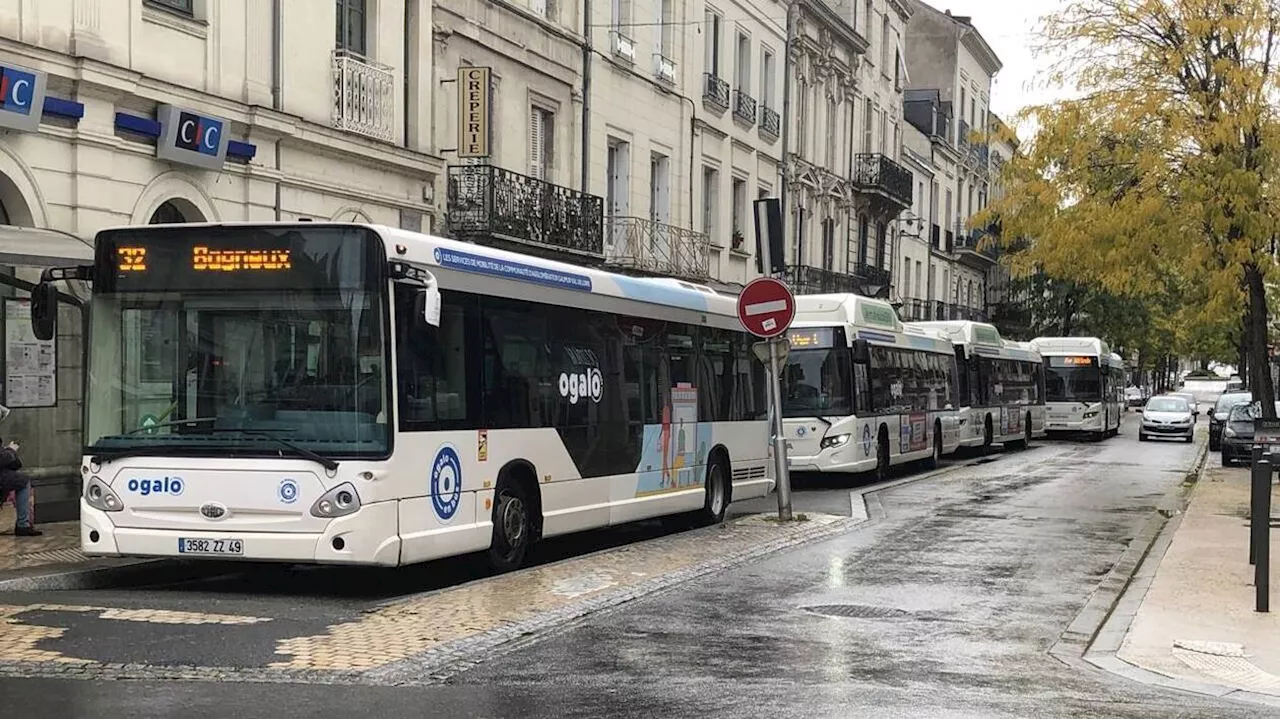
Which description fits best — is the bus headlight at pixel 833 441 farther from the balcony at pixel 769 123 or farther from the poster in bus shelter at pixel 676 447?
the balcony at pixel 769 123

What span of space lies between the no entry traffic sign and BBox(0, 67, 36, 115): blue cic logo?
302 inches

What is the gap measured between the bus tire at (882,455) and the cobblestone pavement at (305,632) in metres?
12.7

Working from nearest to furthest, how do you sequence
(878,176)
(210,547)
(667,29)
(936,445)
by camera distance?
(210,547)
(936,445)
(667,29)
(878,176)

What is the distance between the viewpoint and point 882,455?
24156 millimetres

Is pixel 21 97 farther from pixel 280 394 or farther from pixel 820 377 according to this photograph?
pixel 820 377

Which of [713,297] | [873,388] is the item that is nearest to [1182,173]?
[873,388]

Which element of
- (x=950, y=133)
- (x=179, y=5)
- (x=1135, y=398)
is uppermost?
(x=950, y=133)

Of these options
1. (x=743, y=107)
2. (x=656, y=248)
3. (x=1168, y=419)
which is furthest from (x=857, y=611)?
(x=1168, y=419)

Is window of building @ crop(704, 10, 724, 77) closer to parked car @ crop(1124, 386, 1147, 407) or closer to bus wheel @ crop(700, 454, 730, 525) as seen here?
bus wheel @ crop(700, 454, 730, 525)

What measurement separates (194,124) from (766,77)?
2378 cm

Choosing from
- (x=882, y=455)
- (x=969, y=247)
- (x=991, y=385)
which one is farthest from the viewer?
(x=969, y=247)

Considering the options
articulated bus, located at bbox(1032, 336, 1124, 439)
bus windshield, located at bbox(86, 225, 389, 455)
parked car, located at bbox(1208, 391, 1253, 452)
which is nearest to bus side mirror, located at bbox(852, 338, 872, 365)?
bus windshield, located at bbox(86, 225, 389, 455)

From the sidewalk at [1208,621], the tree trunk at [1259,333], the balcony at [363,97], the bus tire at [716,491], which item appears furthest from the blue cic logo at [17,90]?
the tree trunk at [1259,333]

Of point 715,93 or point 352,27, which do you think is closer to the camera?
point 352,27
